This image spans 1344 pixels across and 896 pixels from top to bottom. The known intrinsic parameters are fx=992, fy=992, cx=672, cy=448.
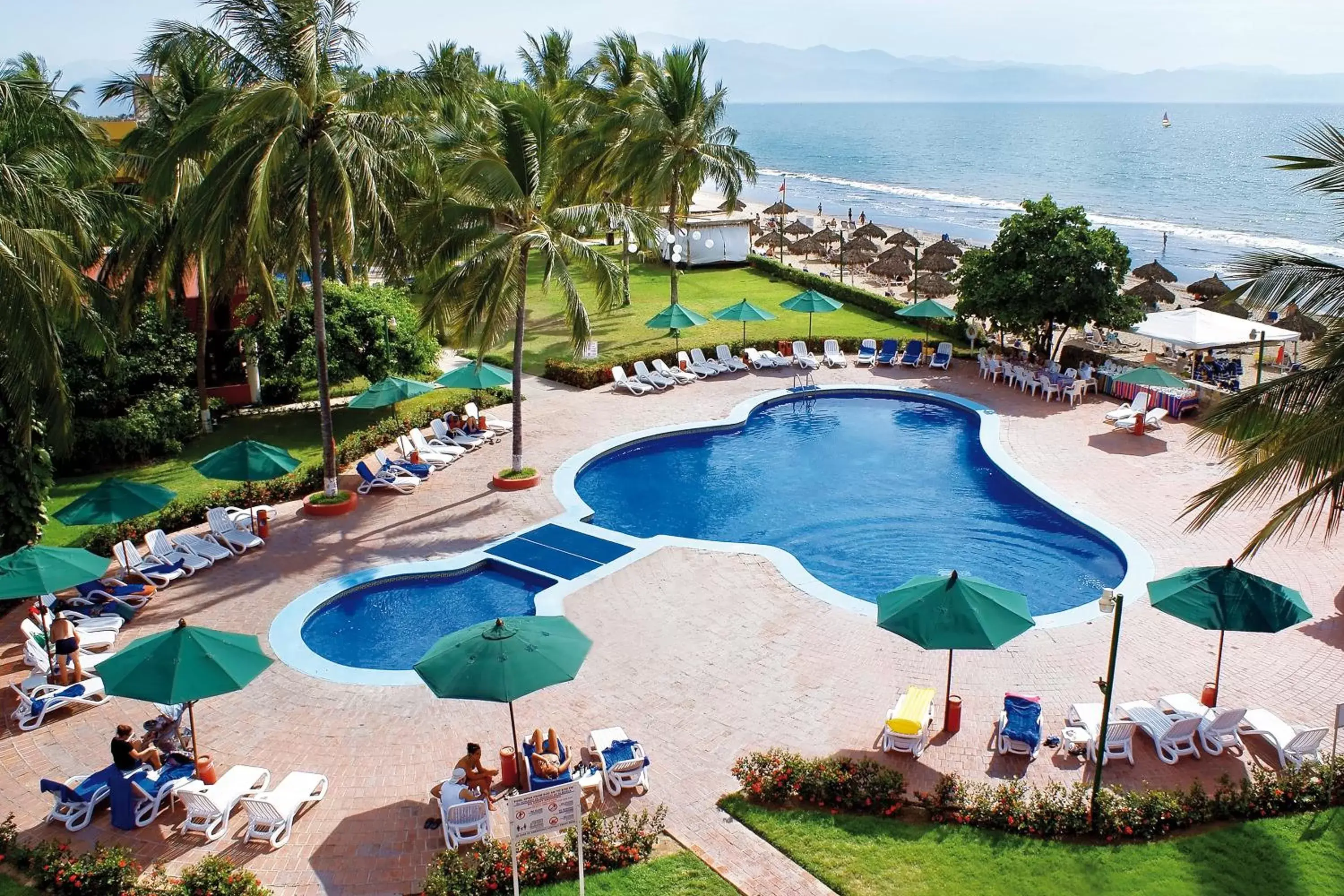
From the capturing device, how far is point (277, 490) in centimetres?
2048

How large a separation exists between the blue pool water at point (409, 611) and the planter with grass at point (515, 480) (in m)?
3.41

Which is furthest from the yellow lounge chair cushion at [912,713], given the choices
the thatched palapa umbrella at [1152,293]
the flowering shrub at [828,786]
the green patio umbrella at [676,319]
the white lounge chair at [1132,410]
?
the thatched palapa umbrella at [1152,293]

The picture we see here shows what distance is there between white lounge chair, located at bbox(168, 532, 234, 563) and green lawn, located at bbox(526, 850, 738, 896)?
10655 millimetres

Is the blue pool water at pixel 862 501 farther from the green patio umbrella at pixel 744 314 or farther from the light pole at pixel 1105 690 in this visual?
the light pole at pixel 1105 690

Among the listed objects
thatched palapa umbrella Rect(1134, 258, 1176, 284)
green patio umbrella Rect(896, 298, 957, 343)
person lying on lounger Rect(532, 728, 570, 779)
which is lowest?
person lying on lounger Rect(532, 728, 570, 779)

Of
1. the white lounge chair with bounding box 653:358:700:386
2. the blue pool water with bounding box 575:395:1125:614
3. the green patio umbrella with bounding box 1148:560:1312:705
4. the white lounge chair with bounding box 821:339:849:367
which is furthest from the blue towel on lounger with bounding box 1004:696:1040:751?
the white lounge chair with bounding box 821:339:849:367

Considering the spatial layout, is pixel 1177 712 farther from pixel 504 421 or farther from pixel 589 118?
pixel 589 118

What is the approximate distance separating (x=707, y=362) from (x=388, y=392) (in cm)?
1084

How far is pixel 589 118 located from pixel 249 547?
2285cm

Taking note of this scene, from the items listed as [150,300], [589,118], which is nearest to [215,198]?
[150,300]

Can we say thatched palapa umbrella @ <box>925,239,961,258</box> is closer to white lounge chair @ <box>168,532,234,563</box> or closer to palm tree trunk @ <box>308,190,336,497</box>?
palm tree trunk @ <box>308,190,336,497</box>

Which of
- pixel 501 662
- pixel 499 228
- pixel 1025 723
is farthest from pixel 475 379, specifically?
pixel 1025 723

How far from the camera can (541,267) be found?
46375 millimetres

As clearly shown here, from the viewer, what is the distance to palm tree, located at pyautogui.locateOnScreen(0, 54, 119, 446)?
13.6m
